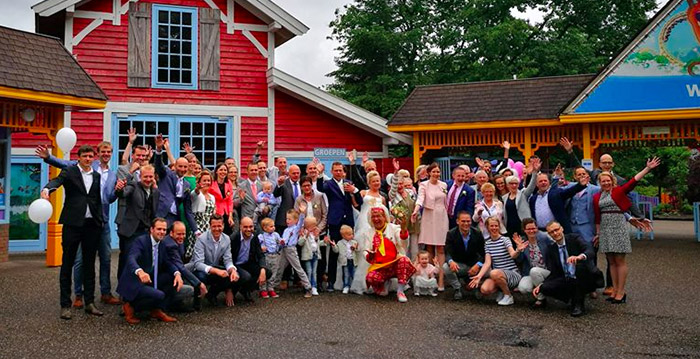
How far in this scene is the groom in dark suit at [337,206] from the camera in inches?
305

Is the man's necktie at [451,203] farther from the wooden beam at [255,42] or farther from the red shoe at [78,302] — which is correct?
the wooden beam at [255,42]

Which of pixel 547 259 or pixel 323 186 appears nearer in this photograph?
pixel 547 259

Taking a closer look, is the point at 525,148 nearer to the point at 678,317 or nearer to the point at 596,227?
the point at 596,227

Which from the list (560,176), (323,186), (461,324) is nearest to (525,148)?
(560,176)

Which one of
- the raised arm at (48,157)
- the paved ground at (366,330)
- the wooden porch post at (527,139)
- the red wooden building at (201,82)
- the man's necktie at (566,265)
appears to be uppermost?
the red wooden building at (201,82)

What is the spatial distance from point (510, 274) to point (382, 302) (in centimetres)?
154

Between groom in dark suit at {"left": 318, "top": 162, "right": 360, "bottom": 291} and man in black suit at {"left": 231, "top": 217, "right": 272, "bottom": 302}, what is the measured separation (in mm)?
1069

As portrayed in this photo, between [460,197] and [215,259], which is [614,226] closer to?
[460,197]

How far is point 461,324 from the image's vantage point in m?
5.81

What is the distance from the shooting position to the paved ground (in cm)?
485

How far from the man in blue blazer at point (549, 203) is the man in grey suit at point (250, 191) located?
3.64 m

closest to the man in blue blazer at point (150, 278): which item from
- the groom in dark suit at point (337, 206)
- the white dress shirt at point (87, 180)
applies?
the white dress shirt at point (87, 180)

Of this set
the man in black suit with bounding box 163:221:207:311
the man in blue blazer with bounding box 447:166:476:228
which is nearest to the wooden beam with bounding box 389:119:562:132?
the man in blue blazer with bounding box 447:166:476:228

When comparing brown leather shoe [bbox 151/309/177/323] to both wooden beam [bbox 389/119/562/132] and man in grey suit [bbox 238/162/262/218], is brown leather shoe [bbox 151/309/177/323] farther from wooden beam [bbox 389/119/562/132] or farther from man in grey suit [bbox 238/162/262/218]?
wooden beam [bbox 389/119/562/132]
